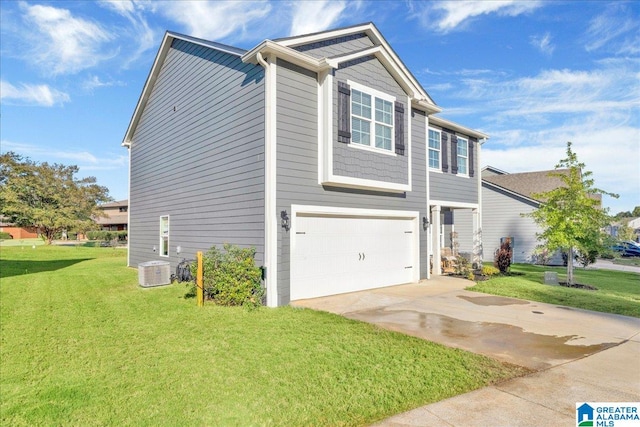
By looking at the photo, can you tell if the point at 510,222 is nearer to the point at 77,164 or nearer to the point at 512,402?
the point at 512,402

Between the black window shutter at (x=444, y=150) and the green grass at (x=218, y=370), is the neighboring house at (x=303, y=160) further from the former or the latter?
the green grass at (x=218, y=370)

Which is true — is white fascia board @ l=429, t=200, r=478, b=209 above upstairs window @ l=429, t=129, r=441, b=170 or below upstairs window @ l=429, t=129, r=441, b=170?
below

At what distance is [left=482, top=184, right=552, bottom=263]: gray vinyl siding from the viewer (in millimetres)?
19578

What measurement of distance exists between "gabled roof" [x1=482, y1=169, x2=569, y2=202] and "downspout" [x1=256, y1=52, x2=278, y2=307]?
59.9ft

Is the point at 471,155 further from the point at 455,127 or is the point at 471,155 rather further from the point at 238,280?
the point at 238,280

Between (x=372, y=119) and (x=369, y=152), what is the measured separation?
99cm

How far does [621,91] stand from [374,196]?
1030 cm

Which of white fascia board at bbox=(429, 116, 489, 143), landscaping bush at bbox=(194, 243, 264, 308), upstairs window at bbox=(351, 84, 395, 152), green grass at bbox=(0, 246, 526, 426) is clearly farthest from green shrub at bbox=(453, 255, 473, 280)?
landscaping bush at bbox=(194, 243, 264, 308)

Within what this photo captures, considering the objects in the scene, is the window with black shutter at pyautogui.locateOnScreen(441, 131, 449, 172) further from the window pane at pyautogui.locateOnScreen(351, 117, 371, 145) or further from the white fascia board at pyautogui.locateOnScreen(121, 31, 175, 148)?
the white fascia board at pyautogui.locateOnScreen(121, 31, 175, 148)

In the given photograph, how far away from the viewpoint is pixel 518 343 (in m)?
5.21

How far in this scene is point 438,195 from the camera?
13039mm

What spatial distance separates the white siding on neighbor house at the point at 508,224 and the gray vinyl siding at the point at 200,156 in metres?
17.4

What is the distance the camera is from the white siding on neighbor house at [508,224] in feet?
64.2

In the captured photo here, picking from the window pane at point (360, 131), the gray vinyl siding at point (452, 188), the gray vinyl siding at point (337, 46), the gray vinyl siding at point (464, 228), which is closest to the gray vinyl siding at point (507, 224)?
the gray vinyl siding at point (464, 228)
